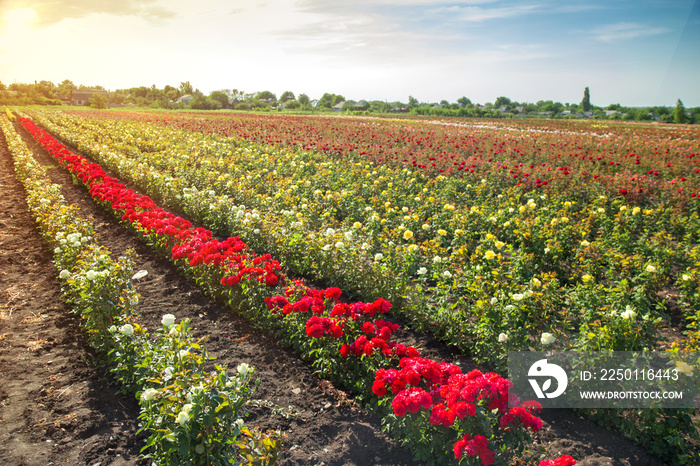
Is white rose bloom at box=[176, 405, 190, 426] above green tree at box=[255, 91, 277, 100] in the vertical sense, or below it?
below

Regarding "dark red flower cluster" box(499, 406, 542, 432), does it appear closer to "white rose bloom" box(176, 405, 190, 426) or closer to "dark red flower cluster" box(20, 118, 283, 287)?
"white rose bloom" box(176, 405, 190, 426)

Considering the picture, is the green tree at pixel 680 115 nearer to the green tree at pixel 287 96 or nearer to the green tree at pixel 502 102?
the green tree at pixel 502 102

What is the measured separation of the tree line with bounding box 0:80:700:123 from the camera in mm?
67250

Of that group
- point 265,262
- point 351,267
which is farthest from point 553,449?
point 265,262

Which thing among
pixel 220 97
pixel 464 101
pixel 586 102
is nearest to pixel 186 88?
pixel 220 97

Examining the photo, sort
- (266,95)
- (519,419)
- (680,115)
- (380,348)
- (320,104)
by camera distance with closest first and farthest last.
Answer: (519,419) < (380,348) < (680,115) < (320,104) < (266,95)

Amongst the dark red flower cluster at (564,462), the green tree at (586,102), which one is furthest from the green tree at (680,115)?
the dark red flower cluster at (564,462)

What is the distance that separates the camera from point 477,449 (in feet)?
7.97

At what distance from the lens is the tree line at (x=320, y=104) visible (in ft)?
221

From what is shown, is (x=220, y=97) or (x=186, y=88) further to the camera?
(x=186, y=88)

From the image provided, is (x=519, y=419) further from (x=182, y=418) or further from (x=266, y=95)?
(x=266, y=95)

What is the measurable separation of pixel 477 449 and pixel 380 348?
1178 millimetres

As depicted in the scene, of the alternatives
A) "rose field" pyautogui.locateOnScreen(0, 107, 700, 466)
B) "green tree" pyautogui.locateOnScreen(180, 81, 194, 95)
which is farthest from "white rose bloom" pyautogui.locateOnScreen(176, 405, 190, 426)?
"green tree" pyautogui.locateOnScreen(180, 81, 194, 95)

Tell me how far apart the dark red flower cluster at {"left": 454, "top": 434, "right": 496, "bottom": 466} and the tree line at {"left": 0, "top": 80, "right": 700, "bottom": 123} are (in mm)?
55562
